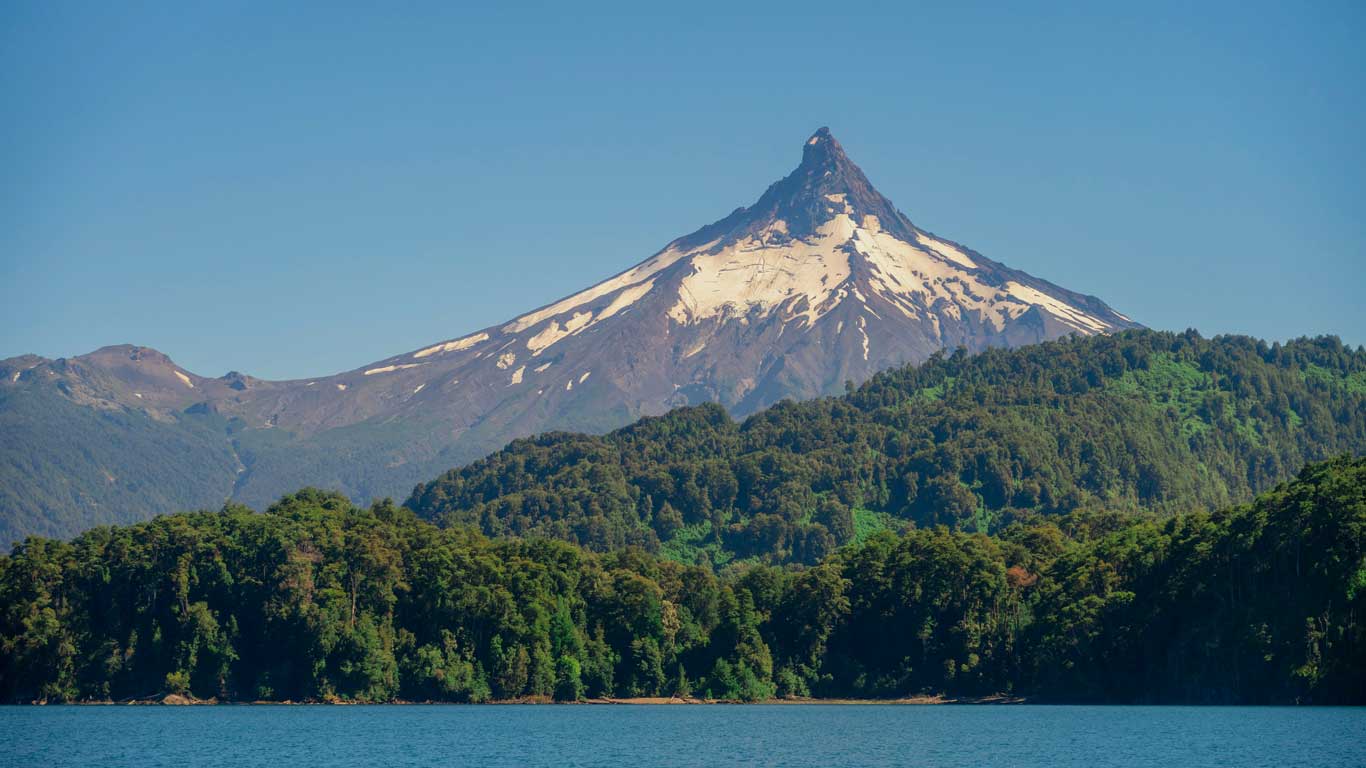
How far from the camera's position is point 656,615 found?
136 meters

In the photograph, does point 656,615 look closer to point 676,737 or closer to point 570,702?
point 570,702

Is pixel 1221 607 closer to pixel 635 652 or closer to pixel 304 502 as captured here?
pixel 635 652

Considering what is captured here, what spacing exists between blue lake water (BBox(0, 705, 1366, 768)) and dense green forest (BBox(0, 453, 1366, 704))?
19.4 ft

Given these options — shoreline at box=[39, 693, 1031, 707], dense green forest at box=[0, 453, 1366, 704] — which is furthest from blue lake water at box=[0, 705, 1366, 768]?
dense green forest at box=[0, 453, 1366, 704]

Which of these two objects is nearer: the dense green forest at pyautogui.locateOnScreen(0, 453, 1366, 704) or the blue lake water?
the blue lake water

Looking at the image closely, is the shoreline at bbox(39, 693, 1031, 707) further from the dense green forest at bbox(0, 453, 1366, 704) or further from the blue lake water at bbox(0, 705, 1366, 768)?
the blue lake water at bbox(0, 705, 1366, 768)

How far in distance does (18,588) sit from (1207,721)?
274ft

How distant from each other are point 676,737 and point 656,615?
144 feet

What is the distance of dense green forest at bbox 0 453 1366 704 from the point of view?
11231 centimetres

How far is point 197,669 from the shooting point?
403 feet

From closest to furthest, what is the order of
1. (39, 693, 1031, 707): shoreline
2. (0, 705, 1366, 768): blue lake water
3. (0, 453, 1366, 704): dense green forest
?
(0, 705, 1366, 768): blue lake water, (0, 453, 1366, 704): dense green forest, (39, 693, 1031, 707): shoreline

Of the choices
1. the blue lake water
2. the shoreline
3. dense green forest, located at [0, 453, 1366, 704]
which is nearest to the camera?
the blue lake water

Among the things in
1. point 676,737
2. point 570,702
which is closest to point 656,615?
point 570,702

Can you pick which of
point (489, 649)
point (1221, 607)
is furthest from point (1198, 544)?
point (489, 649)
